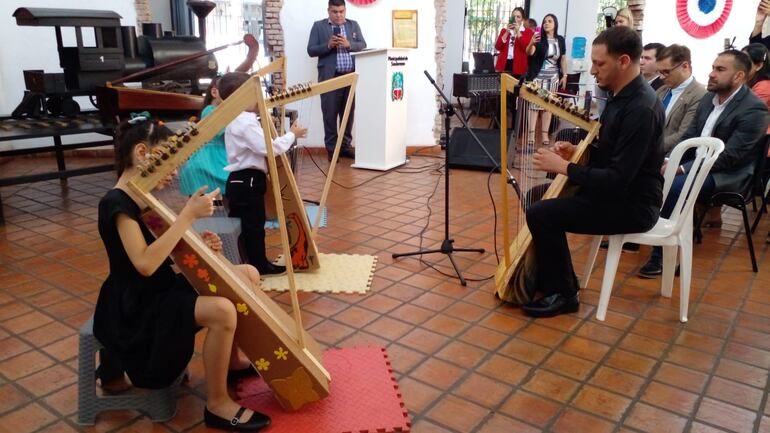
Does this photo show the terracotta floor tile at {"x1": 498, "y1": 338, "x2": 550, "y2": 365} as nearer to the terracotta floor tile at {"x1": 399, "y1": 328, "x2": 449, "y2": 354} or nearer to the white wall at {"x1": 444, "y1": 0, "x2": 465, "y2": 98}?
the terracotta floor tile at {"x1": 399, "y1": 328, "x2": 449, "y2": 354}

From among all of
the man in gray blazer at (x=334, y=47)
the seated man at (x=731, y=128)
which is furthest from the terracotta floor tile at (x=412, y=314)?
the man in gray blazer at (x=334, y=47)

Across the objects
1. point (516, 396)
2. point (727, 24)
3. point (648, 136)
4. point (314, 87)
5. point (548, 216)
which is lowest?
point (516, 396)

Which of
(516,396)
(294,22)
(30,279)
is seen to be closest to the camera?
(516,396)

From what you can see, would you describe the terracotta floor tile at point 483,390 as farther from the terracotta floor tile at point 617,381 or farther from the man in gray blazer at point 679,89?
the man in gray blazer at point 679,89

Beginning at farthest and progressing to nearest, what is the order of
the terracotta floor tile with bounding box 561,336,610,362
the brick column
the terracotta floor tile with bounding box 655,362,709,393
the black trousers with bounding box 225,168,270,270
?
1. the brick column
2. the black trousers with bounding box 225,168,270,270
3. the terracotta floor tile with bounding box 561,336,610,362
4. the terracotta floor tile with bounding box 655,362,709,393

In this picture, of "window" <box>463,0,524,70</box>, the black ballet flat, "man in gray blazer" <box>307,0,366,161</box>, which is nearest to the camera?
the black ballet flat

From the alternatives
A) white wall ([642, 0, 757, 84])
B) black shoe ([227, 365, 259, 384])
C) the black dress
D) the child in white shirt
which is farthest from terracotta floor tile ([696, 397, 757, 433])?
white wall ([642, 0, 757, 84])

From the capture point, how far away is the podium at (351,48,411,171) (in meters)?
6.04

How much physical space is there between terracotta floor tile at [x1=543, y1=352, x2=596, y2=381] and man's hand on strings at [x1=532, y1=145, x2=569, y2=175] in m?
0.84

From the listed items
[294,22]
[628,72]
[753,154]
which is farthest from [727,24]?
[628,72]

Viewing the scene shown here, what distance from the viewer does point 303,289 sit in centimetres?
332

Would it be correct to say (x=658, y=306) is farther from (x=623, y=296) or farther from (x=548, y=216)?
(x=548, y=216)

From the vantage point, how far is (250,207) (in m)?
3.33

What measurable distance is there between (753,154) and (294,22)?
478 cm
